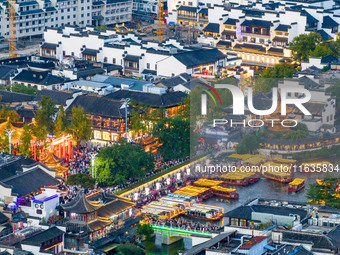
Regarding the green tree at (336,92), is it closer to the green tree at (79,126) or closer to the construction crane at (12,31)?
the green tree at (79,126)

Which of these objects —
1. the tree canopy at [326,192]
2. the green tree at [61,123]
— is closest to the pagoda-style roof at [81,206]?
the tree canopy at [326,192]

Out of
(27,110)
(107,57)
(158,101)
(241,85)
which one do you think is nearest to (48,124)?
(27,110)

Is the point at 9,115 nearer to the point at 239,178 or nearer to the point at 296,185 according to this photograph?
the point at 239,178

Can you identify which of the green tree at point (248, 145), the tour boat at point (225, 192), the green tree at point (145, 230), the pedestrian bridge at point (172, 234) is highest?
the green tree at point (248, 145)

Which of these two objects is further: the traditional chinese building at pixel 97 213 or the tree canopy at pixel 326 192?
the tree canopy at pixel 326 192

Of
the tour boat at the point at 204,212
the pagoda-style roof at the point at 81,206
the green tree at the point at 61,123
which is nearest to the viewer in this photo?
the pagoda-style roof at the point at 81,206

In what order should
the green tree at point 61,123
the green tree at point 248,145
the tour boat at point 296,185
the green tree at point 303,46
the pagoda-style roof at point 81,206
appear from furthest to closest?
the green tree at point 303,46, the green tree at point 61,123, the tour boat at point 296,185, the green tree at point 248,145, the pagoda-style roof at point 81,206

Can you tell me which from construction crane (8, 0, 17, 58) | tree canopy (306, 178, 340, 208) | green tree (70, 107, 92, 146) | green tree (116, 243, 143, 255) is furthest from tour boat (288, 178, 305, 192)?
construction crane (8, 0, 17, 58)
